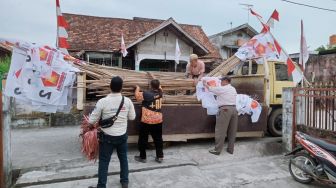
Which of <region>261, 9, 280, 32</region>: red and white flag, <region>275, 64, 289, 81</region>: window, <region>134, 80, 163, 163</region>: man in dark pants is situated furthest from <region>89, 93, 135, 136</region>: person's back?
<region>275, 64, 289, 81</region>: window

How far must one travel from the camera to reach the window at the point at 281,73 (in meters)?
8.58

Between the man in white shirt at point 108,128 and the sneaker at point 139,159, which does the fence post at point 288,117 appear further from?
the man in white shirt at point 108,128

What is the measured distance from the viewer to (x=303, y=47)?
7527 mm

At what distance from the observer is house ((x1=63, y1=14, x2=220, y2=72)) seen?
17.0 meters

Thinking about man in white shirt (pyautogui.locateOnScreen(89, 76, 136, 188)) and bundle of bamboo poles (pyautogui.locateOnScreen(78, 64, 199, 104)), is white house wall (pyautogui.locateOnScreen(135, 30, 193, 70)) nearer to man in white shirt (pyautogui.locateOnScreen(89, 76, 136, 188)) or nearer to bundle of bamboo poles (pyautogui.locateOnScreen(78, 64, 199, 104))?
bundle of bamboo poles (pyautogui.locateOnScreen(78, 64, 199, 104))

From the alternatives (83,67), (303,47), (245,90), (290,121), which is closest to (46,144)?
(83,67)

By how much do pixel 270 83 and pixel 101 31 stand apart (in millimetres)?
12348

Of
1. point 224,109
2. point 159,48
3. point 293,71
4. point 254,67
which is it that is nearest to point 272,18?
point 293,71

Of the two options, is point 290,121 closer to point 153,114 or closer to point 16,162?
point 153,114

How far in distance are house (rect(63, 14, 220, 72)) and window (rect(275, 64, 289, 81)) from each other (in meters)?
8.16

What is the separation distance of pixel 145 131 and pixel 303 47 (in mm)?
4380

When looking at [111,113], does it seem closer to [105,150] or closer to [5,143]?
[105,150]

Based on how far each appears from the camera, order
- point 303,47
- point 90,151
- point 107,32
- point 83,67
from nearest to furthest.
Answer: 1. point 90,151
2. point 83,67
3. point 303,47
4. point 107,32

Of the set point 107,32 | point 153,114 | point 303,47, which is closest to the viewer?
point 153,114
